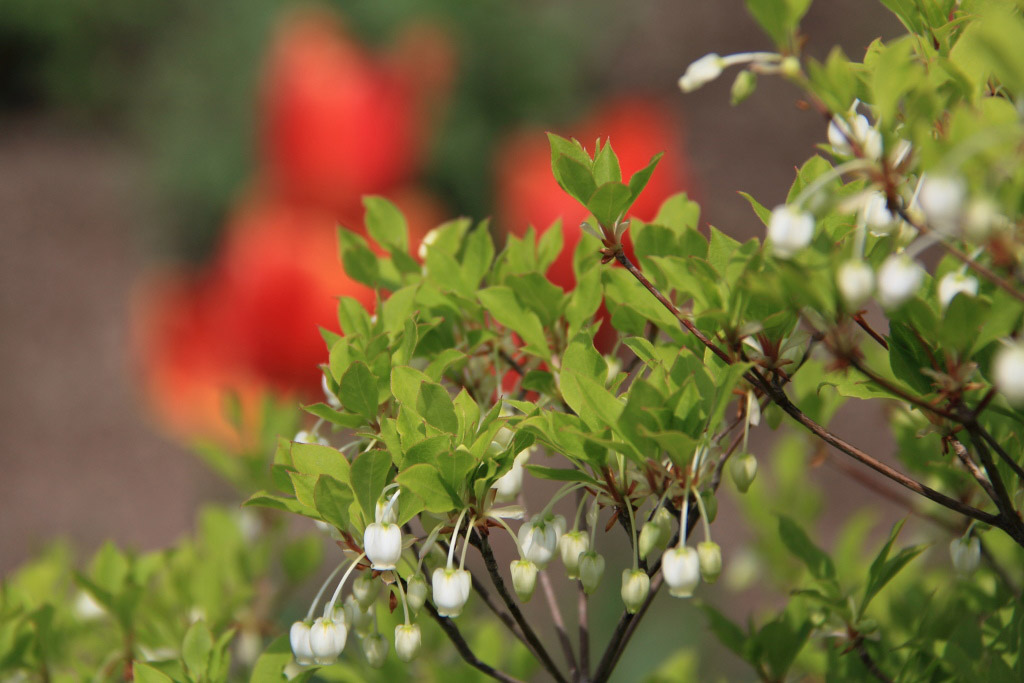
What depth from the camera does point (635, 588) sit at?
0.50 metres

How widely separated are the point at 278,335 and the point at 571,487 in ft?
5.62

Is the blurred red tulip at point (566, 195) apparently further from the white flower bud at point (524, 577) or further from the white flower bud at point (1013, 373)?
the white flower bud at point (1013, 373)

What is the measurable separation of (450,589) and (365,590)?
2.8 inches

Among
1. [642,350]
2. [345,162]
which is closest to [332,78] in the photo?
Result: [345,162]

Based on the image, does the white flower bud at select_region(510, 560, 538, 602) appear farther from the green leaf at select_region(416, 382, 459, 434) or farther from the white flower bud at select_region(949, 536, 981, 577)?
the white flower bud at select_region(949, 536, 981, 577)

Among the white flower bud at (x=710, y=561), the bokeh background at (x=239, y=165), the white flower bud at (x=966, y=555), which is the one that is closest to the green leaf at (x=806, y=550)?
the white flower bud at (x=966, y=555)

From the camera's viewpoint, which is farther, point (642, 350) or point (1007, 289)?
point (642, 350)

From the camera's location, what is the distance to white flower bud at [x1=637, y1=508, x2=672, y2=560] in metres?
0.50

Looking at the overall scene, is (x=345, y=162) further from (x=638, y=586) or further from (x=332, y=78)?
(x=638, y=586)

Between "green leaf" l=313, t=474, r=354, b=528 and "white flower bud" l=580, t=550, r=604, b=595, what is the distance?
132mm

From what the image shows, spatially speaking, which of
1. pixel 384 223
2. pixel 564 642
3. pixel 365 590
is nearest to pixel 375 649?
pixel 365 590

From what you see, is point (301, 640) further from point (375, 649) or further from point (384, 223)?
point (384, 223)

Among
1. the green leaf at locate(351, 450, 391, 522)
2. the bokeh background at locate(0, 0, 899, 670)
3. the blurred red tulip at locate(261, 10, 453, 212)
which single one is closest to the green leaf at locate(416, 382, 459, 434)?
the green leaf at locate(351, 450, 391, 522)

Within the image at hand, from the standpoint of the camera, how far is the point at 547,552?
53 centimetres
